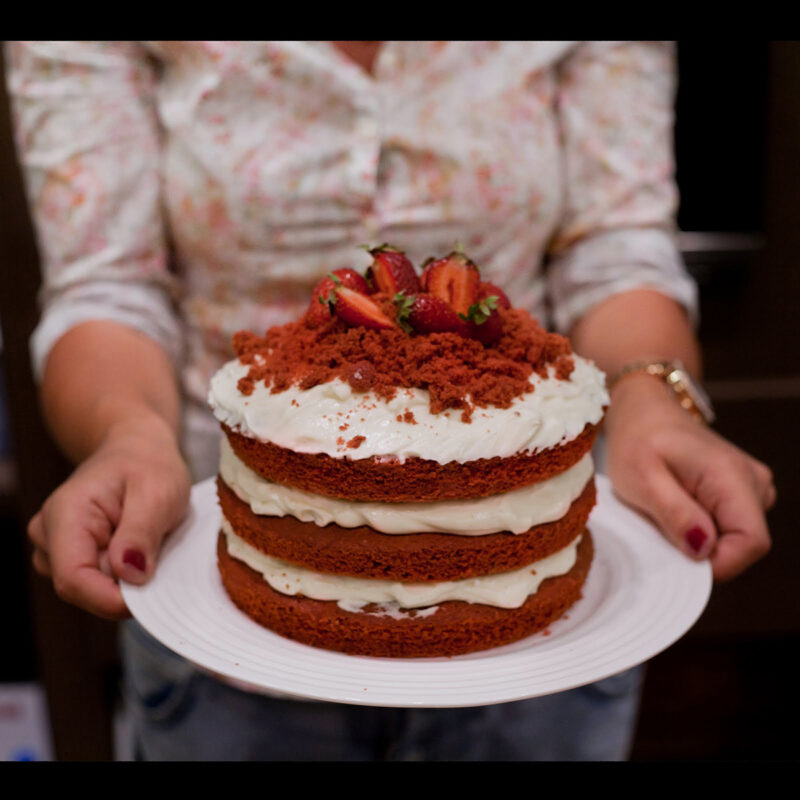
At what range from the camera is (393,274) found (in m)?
1.38

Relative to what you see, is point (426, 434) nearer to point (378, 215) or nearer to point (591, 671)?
point (591, 671)

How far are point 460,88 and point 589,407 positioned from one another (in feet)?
2.75

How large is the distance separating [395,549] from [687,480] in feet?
2.03

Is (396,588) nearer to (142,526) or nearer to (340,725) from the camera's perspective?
(142,526)

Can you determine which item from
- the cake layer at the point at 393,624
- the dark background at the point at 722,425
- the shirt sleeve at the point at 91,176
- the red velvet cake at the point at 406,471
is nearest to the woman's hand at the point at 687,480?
the red velvet cake at the point at 406,471

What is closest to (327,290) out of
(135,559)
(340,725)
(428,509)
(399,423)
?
(399,423)

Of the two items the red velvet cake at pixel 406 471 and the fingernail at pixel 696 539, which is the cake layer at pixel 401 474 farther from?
the fingernail at pixel 696 539

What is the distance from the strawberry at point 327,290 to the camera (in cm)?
137

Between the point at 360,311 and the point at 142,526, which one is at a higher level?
the point at 360,311

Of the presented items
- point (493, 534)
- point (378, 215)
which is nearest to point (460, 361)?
point (493, 534)

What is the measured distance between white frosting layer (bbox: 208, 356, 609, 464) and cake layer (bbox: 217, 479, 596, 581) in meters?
0.15

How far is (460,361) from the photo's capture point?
129 centimetres

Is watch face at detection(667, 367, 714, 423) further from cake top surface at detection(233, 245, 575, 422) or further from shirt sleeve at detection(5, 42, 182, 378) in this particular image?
shirt sleeve at detection(5, 42, 182, 378)

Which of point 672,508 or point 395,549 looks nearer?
point 395,549
